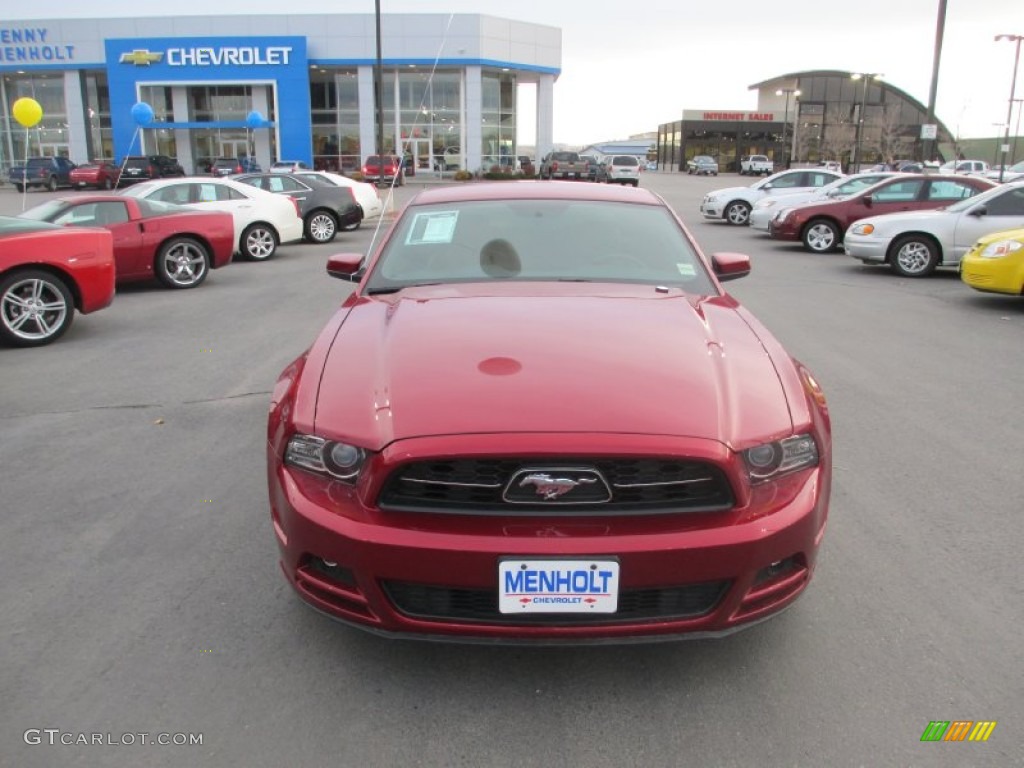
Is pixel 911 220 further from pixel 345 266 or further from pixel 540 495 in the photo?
pixel 540 495

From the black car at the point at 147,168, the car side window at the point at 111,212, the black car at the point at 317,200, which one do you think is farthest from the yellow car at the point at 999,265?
the black car at the point at 147,168

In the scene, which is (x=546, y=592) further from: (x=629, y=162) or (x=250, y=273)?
(x=629, y=162)

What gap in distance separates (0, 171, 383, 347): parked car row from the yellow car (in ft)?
31.2

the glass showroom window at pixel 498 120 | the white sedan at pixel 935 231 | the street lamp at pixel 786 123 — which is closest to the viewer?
the white sedan at pixel 935 231

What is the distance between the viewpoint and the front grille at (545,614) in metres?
2.47

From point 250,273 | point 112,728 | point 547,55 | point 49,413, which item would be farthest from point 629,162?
point 112,728

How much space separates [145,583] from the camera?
3.42m

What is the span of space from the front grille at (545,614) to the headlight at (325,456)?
0.37 meters

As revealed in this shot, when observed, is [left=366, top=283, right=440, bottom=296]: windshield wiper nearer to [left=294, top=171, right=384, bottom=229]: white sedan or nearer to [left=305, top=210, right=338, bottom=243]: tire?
[left=305, top=210, right=338, bottom=243]: tire

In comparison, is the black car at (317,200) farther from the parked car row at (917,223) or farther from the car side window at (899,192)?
the car side window at (899,192)

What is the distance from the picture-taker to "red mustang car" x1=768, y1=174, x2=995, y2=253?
15.0 m

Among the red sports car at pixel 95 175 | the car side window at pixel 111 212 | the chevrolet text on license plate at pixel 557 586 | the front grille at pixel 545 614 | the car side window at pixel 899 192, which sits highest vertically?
the red sports car at pixel 95 175

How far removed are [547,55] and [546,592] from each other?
5773 centimetres

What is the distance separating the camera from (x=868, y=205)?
1562 cm
